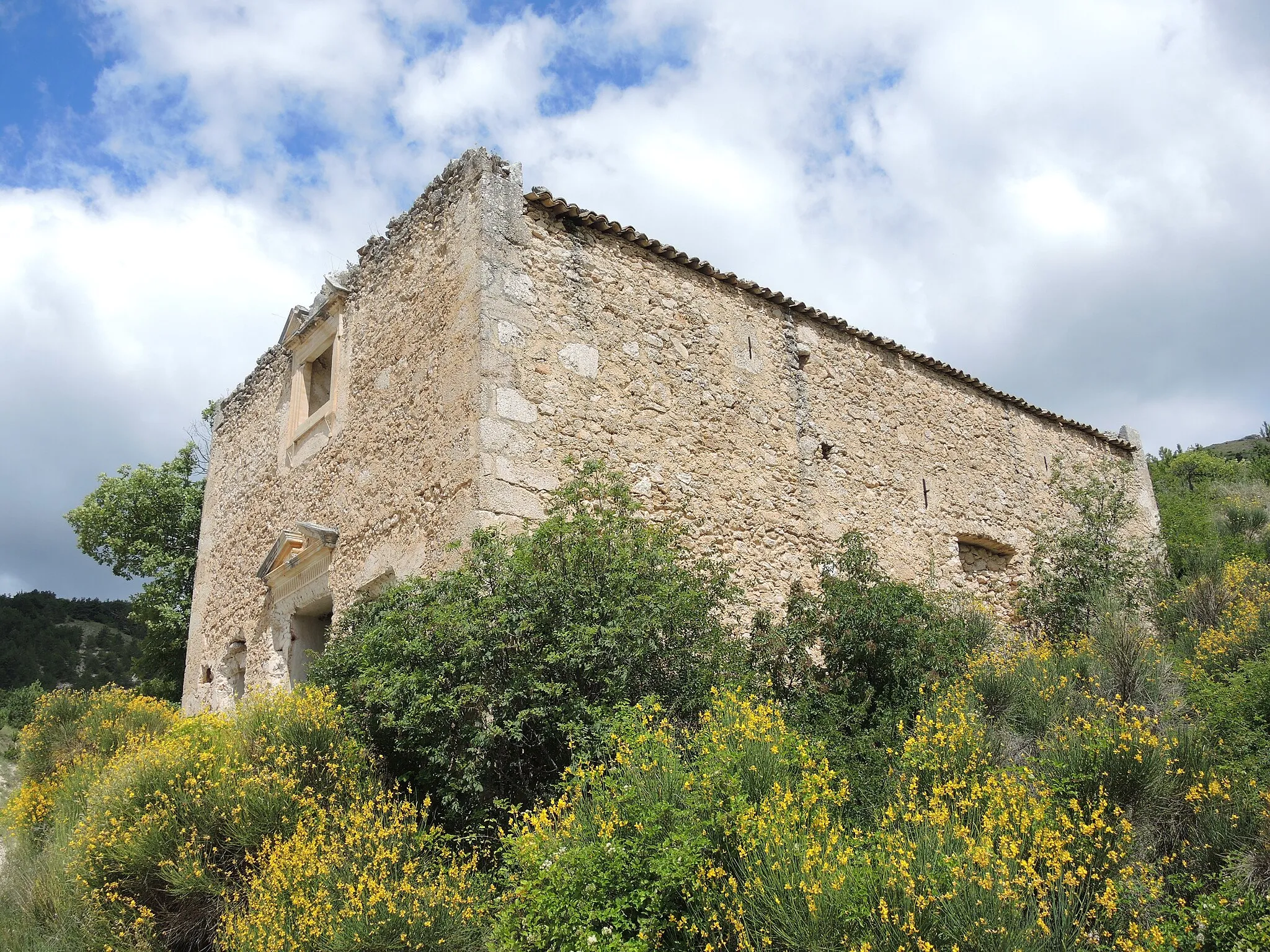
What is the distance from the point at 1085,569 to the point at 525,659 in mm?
8136

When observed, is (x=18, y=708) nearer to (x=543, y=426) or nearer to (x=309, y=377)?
(x=309, y=377)

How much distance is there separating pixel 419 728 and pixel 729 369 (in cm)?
528

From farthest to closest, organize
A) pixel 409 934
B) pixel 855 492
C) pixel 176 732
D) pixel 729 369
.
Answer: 1. pixel 855 492
2. pixel 729 369
3. pixel 176 732
4. pixel 409 934

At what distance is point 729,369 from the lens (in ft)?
34.1

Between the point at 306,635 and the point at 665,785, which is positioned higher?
the point at 306,635

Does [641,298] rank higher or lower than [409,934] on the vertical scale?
higher

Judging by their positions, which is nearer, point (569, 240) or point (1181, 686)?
point (1181, 686)

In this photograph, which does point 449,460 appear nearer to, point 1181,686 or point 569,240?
point 569,240

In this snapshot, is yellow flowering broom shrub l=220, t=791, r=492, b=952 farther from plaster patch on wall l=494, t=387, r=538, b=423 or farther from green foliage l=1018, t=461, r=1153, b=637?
green foliage l=1018, t=461, r=1153, b=637

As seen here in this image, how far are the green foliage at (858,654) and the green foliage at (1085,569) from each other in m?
3.50

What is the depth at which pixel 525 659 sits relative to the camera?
22.8 ft

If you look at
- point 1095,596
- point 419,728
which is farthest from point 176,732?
point 1095,596

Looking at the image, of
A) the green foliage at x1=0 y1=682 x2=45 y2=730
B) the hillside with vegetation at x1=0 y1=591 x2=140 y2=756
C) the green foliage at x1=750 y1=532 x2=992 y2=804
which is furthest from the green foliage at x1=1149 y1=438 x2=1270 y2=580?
the hillside with vegetation at x1=0 y1=591 x2=140 y2=756

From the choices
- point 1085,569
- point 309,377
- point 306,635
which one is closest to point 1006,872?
point 306,635
